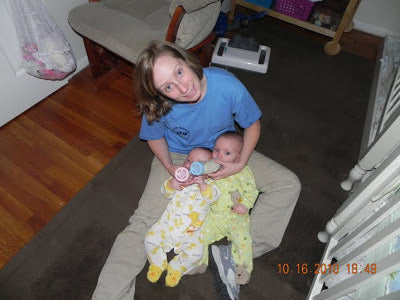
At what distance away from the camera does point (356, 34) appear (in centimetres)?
245

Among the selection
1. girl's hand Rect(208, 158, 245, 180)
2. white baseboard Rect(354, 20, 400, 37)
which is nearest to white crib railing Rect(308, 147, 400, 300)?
girl's hand Rect(208, 158, 245, 180)

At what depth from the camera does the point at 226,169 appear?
1.19m

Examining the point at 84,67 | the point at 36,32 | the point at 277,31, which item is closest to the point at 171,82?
the point at 36,32

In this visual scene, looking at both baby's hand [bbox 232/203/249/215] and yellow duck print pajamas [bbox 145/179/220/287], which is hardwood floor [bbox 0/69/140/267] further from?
baby's hand [bbox 232/203/249/215]

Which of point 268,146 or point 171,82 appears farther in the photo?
point 268,146

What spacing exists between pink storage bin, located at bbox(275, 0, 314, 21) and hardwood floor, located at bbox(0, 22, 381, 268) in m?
1.32

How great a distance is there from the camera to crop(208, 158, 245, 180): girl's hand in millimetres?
1186

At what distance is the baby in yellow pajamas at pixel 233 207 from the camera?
1156 millimetres

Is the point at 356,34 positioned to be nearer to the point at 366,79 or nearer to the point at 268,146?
the point at 366,79

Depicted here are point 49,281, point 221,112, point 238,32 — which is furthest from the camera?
point 238,32

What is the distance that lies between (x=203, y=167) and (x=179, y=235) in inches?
11.1

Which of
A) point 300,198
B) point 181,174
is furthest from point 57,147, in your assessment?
point 300,198

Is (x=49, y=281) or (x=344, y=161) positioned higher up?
(x=344, y=161)

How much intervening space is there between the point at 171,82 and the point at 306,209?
0.97 meters
